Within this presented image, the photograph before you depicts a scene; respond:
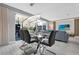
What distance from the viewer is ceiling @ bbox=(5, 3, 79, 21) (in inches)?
170

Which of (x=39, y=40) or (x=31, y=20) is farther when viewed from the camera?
(x=31, y=20)

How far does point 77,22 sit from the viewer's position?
6676 millimetres

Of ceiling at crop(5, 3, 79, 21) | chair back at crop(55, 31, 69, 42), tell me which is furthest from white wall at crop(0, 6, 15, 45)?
chair back at crop(55, 31, 69, 42)

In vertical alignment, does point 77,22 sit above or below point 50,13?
below

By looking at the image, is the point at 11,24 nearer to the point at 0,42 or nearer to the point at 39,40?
the point at 0,42

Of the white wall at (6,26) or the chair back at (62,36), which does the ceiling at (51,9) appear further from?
the chair back at (62,36)

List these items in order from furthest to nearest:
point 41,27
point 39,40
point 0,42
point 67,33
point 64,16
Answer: point 64,16, point 67,33, point 41,27, point 0,42, point 39,40

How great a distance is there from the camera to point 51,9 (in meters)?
4.92

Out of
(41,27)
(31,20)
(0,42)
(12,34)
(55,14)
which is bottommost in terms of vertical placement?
(0,42)

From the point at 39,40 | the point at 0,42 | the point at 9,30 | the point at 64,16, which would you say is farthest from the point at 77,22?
the point at 0,42

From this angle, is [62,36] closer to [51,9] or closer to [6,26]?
[51,9]

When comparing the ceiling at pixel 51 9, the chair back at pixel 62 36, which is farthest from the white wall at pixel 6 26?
the chair back at pixel 62 36

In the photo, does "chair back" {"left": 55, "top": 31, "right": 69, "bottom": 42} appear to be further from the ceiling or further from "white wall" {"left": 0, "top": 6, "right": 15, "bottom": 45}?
"white wall" {"left": 0, "top": 6, "right": 15, "bottom": 45}

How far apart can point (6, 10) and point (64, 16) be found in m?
3.41
